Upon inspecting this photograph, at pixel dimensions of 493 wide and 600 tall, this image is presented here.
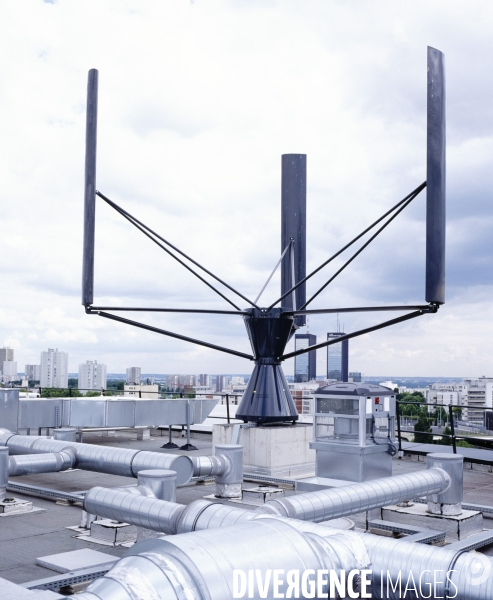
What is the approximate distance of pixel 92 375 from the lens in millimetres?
191875

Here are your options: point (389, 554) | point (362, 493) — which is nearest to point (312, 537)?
point (389, 554)

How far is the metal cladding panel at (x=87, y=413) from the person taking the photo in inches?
605

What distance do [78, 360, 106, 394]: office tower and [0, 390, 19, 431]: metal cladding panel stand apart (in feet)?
571

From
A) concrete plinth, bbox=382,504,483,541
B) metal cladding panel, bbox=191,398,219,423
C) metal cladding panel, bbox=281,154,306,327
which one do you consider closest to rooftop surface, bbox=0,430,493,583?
concrete plinth, bbox=382,504,483,541

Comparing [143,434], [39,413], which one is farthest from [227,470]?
[143,434]

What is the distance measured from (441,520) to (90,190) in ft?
28.4

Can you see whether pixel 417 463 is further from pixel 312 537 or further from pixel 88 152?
pixel 312 537

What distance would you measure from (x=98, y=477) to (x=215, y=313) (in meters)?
3.83

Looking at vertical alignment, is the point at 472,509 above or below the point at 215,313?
below

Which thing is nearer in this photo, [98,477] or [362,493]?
[362,493]

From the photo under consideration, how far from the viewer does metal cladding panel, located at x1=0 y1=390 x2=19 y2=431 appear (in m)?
14.2

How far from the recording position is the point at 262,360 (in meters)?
13.4

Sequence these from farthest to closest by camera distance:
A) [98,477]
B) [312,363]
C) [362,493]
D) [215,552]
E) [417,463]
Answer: [312,363] → [417,463] → [98,477] → [362,493] → [215,552]

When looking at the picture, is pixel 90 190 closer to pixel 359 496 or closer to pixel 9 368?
pixel 359 496
